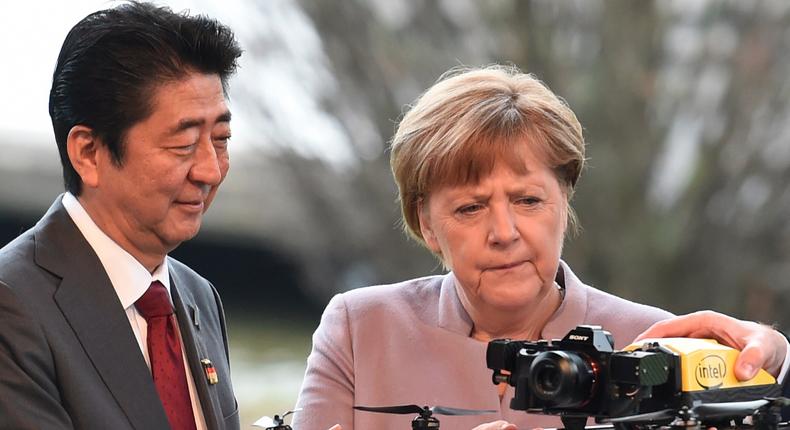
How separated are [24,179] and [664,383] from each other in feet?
11.0

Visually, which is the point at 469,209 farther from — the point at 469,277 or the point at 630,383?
the point at 630,383

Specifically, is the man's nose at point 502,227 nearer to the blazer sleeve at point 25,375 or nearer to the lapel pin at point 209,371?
the lapel pin at point 209,371

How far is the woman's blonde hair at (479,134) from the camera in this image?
7.48 feet

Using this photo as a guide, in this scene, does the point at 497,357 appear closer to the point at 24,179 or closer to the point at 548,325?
the point at 548,325

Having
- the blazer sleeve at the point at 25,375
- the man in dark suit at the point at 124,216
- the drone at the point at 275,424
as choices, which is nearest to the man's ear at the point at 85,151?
the man in dark suit at the point at 124,216

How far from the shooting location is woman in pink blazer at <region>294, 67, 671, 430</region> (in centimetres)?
228

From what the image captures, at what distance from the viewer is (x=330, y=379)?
8.00ft

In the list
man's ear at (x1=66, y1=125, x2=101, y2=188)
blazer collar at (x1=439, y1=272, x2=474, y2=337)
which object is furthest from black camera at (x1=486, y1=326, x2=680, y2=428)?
man's ear at (x1=66, y1=125, x2=101, y2=188)

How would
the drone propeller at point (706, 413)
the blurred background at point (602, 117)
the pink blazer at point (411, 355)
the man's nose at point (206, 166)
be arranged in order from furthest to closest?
the blurred background at point (602, 117)
the pink blazer at point (411, 355)
the man's nose at point (206, 166)
the drone propeller at point (706, 413)

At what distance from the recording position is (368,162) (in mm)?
4703

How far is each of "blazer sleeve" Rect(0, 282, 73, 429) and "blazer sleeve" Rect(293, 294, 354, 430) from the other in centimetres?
57

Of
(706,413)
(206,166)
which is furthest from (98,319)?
(706,413)

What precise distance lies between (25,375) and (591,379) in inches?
31.9

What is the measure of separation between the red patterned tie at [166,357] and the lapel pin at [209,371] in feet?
0.17
